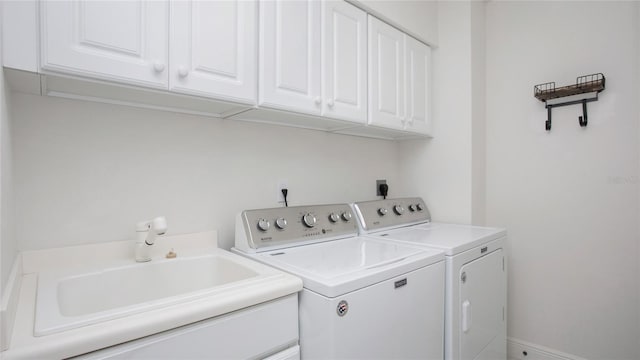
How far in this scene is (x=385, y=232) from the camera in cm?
186

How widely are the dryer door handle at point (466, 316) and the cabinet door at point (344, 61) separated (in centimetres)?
103

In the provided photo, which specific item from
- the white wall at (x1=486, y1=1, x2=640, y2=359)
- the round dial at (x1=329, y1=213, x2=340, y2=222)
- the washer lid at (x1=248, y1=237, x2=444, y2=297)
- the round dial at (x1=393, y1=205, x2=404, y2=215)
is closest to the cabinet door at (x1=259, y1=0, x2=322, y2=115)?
the round dial at (x1=329, y1=213, x2=340, y2=222)

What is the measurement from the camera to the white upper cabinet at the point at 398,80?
1830 mm

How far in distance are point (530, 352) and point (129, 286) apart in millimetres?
2427

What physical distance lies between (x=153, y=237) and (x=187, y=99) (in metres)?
0.54

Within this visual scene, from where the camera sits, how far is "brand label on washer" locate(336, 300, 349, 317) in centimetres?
96

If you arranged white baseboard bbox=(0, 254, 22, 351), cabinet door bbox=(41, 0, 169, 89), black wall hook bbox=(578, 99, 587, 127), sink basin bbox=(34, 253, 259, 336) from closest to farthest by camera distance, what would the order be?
1. white baseboard bbox=(0, 254, 22, 351)
2. sink basin bbox=(34, 253, 259, 336)
3. cabinet door bbox=(41, 0, 169, 89)
4. black wall hook bbox=(578, 99, 587, 127)

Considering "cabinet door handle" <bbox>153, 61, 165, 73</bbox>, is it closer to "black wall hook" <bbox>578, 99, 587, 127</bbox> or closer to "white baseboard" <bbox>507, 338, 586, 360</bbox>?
"black wall hook" <bbox>578, 99, 587, 127</bbox>

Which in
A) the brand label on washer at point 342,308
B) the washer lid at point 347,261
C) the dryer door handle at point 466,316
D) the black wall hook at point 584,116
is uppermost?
the black wall hook at point 584,116

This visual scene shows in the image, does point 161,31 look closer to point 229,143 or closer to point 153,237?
point 229,143

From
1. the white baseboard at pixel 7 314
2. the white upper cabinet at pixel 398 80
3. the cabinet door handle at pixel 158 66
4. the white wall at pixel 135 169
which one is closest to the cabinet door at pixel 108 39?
the cabinet door handle at pixel 158 66

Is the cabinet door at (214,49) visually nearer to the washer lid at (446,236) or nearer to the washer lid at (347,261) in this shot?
the washer lid at (347,261)

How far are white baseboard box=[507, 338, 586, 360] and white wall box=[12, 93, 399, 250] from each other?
5.67ft

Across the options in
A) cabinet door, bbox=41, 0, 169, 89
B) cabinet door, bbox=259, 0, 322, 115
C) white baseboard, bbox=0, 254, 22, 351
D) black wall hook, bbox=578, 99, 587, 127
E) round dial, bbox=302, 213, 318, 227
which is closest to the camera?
white baseboard, bbox=0, 254, 22, 351
